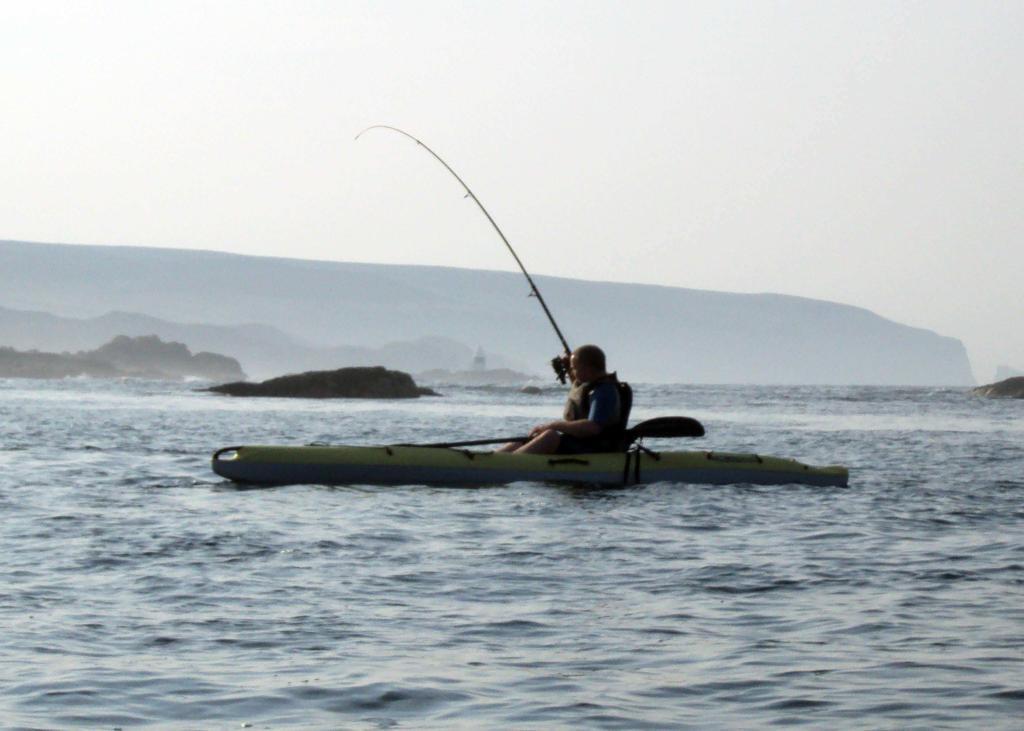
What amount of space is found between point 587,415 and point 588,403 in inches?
8.8

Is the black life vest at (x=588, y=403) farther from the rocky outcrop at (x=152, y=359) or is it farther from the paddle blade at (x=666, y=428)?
the rocky outcrop at (x=152, y=359)

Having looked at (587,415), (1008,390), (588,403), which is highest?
(1008,390)

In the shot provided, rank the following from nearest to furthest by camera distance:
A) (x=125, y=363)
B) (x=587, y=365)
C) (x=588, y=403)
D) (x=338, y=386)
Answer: (x=587, y=365) → (x=588, y=403) → (x=338, y=386) → (x=125, y=363)

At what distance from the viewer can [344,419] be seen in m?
42.6

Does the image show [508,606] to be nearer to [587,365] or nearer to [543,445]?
[587,365]

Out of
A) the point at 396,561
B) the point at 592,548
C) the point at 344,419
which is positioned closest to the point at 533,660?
the point at 396,561

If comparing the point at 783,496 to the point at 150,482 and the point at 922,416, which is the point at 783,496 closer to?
the point at 150,482

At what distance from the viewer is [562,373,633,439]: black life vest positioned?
15.6 m

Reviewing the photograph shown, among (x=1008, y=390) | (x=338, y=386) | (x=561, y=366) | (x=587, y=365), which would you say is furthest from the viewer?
(x=1008, y=390)

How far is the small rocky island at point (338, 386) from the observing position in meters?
66.6

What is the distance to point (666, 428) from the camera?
16484 mm

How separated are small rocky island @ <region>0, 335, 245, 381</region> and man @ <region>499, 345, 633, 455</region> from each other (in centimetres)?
12031

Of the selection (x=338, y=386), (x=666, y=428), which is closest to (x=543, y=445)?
(x=666, y=428)

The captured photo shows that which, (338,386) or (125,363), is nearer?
(338,386)
